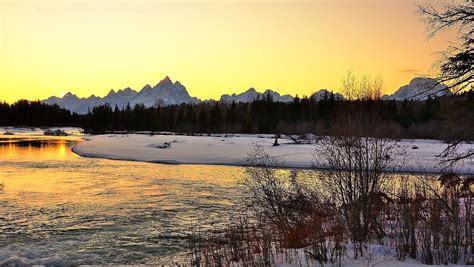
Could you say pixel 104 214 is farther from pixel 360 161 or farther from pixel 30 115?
pixel 30 115

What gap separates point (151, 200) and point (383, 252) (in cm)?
1125

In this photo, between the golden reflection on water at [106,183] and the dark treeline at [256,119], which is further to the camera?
the dark treeline at [256,119]

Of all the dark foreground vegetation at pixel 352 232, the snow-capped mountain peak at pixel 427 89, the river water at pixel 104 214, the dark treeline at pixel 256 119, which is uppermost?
the dark treeline at pixel 256 119

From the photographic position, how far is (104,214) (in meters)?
15.2

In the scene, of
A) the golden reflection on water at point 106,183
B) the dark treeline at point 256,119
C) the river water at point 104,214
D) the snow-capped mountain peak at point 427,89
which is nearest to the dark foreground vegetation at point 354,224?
the river water at point 104,214

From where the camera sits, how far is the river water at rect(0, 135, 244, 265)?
10875 mm

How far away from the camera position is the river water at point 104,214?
10.9 m

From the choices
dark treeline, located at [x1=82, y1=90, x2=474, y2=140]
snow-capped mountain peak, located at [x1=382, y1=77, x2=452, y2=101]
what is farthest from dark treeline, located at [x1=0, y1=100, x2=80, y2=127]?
snow-capped mountain peak, located at [x1=382, y1=77, x2=452, y2=101]

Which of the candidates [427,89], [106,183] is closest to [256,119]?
[106,183]

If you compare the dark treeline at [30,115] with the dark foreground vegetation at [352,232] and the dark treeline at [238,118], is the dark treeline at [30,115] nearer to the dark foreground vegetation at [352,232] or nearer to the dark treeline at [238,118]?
the dark treeline at [238,118]

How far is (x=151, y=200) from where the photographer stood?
1814 cm

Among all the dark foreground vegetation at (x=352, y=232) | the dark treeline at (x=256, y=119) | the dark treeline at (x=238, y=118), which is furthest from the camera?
the dark treeline at (x=238, y=118)

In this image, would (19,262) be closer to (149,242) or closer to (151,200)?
(149,242)

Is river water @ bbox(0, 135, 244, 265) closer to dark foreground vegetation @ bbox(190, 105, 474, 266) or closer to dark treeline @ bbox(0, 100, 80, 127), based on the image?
dark foreground vegetation @ bbox(190, 105, 474, 266)
